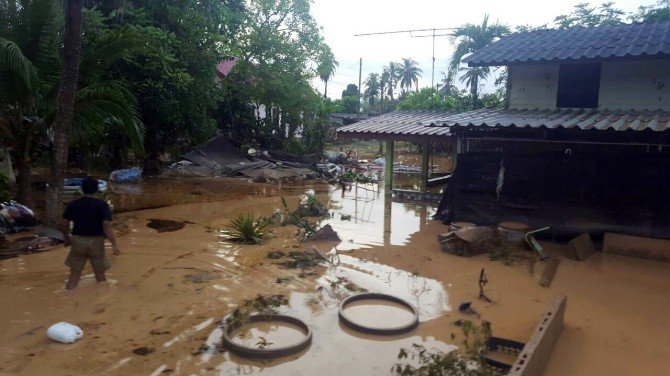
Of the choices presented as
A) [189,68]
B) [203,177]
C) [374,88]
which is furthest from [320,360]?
[374,88]

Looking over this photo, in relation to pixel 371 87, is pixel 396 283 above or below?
below

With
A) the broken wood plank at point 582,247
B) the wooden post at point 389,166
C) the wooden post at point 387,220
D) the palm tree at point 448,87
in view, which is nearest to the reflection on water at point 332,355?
the wooden post at point 387,220

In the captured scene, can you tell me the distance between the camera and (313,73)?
25000 mm

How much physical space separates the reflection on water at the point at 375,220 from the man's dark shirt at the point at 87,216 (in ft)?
Answer: 15.1

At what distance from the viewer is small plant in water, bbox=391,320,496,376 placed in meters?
4.55

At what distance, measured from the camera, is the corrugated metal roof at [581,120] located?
28.5ft

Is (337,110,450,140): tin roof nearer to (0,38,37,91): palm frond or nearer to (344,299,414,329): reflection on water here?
(344,299,414,329): reflection on water

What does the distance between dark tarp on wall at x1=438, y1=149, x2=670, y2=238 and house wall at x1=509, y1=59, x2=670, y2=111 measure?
2931 mm

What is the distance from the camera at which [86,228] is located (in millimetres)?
6336

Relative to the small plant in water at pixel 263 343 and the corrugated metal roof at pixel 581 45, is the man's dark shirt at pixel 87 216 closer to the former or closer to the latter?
the small plant in water at pixel 263 343

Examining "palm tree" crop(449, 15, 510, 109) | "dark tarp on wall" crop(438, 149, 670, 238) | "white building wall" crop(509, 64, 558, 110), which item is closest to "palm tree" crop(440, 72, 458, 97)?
"palm tree" crop(449, 15, 510, 109)

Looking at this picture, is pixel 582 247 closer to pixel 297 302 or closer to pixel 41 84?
pixel 297 302

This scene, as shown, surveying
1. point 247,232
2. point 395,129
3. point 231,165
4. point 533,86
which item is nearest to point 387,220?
point 395,129

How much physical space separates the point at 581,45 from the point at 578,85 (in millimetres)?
1003
